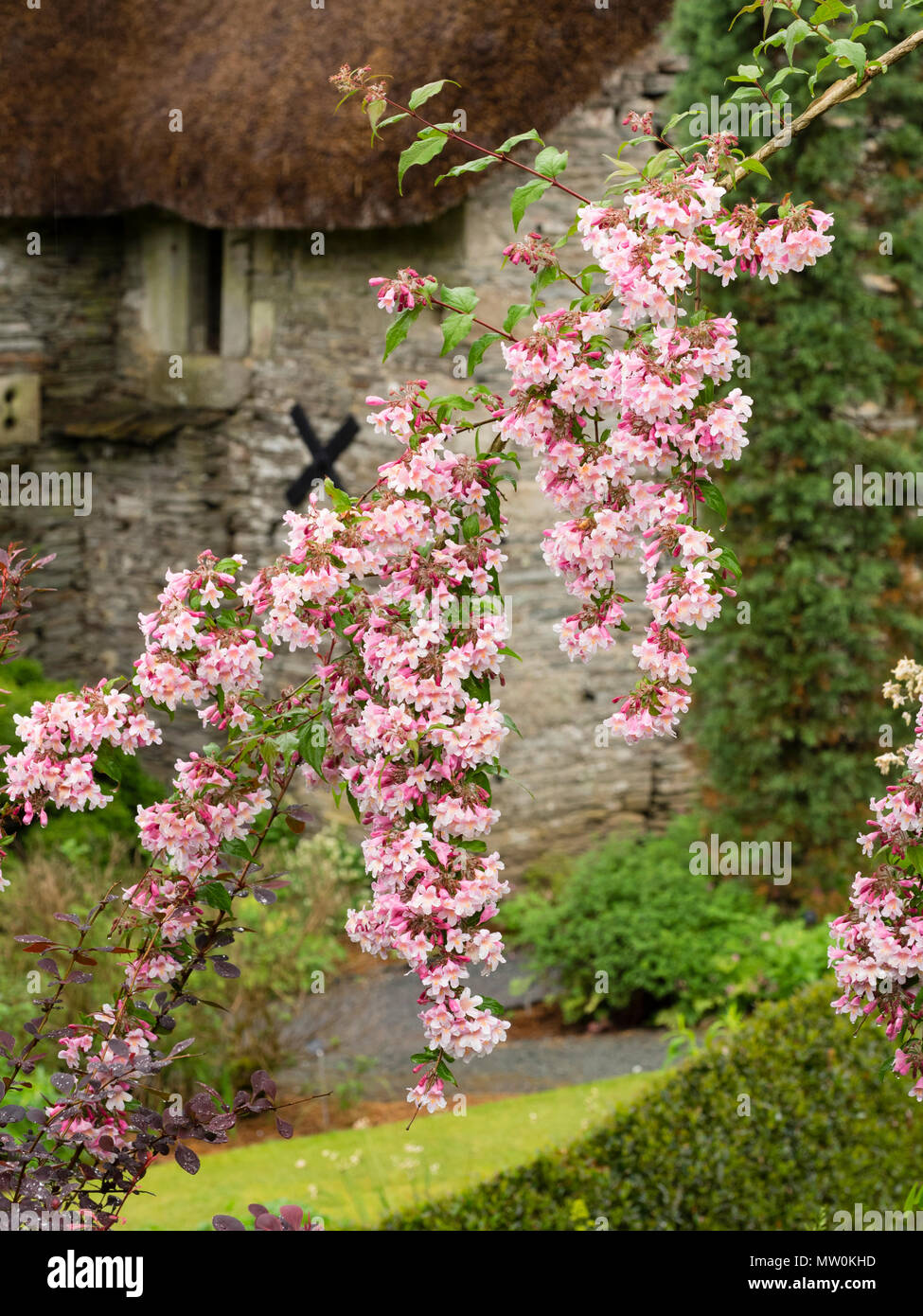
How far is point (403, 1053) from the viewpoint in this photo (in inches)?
263

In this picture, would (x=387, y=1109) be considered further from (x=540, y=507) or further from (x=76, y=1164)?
(x=76, y=1164)

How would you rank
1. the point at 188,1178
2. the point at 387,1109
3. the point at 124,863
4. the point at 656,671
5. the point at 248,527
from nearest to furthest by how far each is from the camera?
the point at 656,671 → the point at 188,1178 → the point at 387,1109 → the point at 124,863 → the point at 248,527

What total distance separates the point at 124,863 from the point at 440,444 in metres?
5.49

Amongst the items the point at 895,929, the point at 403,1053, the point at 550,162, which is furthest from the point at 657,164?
the point at 403,1053

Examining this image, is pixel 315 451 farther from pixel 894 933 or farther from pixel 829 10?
pixel 894 933

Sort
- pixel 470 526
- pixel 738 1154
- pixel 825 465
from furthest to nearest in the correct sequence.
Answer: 1. pixel 825 465
2. pixel 738 1154
3. pixel 470 526

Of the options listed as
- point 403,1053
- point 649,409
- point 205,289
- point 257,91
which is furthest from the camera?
point 205,289

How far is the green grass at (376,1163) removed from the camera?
4477mm

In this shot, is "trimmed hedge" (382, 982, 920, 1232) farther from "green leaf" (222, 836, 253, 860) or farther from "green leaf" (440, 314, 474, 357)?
"green leaf" (440, 314, 474, 357)

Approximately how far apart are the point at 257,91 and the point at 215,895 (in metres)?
6.92

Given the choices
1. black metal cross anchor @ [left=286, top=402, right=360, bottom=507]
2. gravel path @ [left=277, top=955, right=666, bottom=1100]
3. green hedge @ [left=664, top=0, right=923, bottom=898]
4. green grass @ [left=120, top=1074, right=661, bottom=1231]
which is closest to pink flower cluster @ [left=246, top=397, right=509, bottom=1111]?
green grass @ [left=120, top=1074, right=661, bottom=1231]

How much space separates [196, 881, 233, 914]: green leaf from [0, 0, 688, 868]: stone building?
536 centimetres

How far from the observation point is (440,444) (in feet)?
7.52
